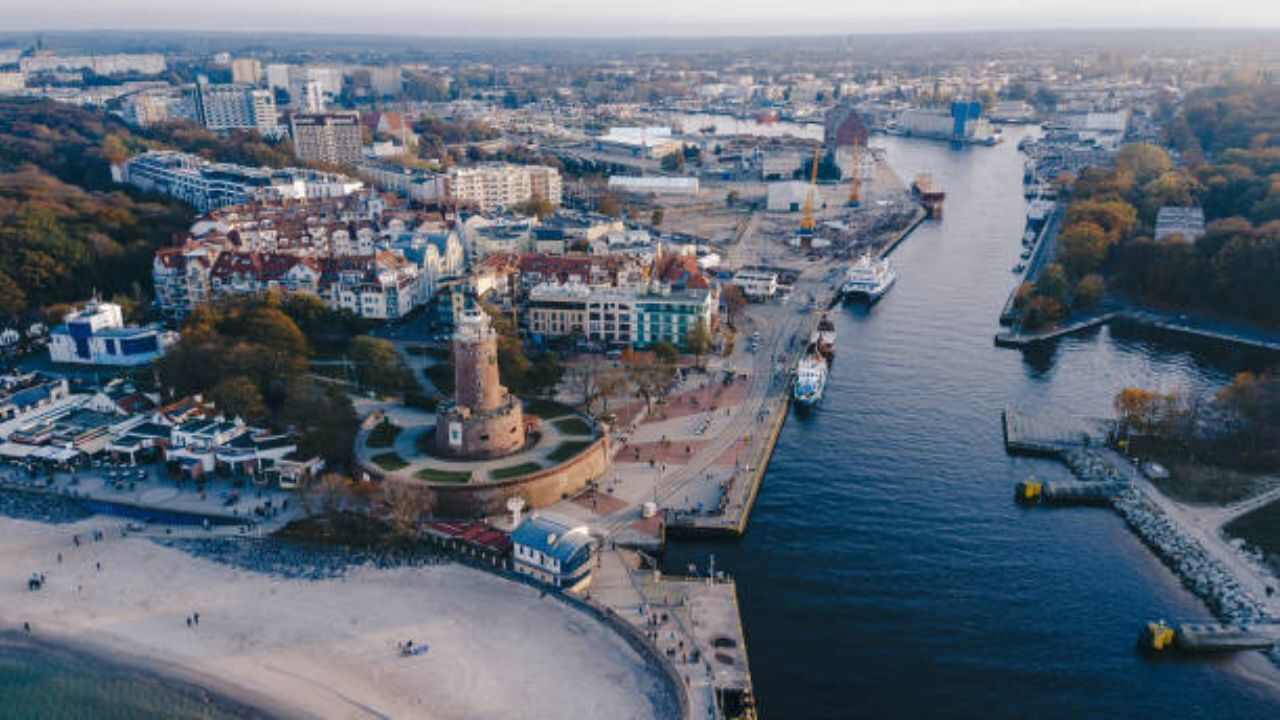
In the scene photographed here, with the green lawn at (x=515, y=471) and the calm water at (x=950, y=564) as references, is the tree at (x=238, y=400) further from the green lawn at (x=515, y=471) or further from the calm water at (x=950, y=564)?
the calm water at (x=950, y=564)

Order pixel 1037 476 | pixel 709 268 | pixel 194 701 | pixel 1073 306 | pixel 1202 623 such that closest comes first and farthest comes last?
pixel 194 701 → pixel 1202 623 → pixel 1037 476 → pixel 1073 306 → pixel 709 268

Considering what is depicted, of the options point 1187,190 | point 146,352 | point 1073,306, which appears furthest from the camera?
point 1187,190

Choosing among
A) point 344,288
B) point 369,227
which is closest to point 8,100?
point 369,227

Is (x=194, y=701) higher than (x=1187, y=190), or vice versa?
(x=1187, y=190)

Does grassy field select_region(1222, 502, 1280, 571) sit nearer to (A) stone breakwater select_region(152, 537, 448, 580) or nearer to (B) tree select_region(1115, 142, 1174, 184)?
(A) stone breakwater select_region(152, 537, 448, 580)

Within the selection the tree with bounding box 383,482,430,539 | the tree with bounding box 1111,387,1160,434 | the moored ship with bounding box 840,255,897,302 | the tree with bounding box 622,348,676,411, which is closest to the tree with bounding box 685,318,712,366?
the tree with bounding box 622,348,676,411

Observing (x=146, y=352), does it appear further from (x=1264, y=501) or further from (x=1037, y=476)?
(x=1264, y=501)

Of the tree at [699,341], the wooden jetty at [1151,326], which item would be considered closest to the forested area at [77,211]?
the tree at [699,341]

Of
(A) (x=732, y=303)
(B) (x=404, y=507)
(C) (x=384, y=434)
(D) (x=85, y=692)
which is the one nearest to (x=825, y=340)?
(A) (x=732, y=303)
